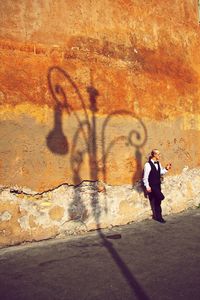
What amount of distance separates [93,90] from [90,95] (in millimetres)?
139

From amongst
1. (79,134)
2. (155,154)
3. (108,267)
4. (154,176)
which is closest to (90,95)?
(79,134)

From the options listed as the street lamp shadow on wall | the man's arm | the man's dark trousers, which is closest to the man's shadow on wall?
the street lamp shadow on wall

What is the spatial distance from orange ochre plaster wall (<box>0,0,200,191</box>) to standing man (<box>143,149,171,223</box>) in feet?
1.06

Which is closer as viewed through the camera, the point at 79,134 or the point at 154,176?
the point at 79,134

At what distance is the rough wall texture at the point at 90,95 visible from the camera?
19.5 ft

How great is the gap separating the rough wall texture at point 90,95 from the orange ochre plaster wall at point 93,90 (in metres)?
0.02

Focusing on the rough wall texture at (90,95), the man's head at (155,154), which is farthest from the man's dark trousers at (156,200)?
the man's head at (155,154)

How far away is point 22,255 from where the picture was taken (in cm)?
529

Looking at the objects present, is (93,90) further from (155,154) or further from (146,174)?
(146,174)

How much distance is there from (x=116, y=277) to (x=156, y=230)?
248cm

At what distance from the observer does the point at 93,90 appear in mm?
6848

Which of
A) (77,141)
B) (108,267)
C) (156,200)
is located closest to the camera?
(108,267)

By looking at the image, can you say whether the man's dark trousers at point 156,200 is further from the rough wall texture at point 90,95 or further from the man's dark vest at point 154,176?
the rough wall texture at point 90,95

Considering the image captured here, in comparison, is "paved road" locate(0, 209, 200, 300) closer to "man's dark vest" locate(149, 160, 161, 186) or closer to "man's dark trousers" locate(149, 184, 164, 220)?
"man's dark trousers" locate(149, 184, 164, 220)
